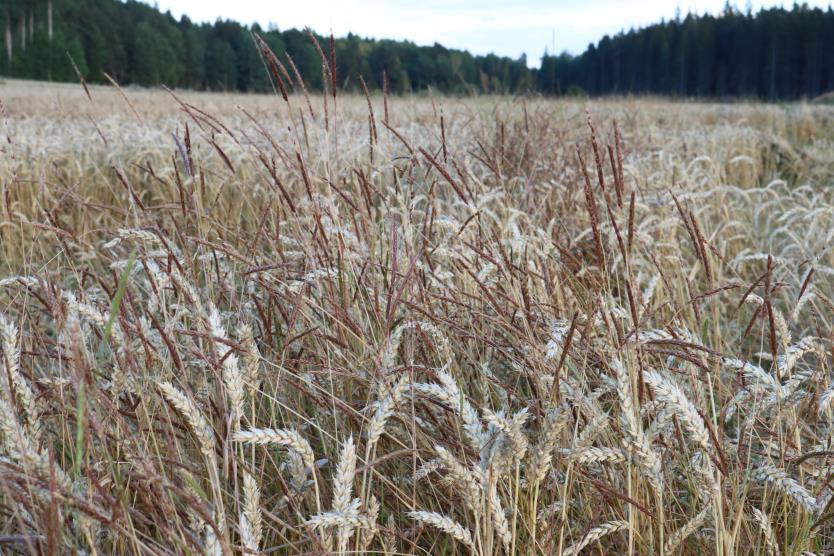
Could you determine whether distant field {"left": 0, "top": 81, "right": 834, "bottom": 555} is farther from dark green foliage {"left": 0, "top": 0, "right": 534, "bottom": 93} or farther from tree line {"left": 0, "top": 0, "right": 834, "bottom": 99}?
dark green foliage {"left": 0, "top": 0, "right": 534, "bottom": 93}

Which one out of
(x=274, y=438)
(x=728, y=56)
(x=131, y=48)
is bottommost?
(x=274, y=438)

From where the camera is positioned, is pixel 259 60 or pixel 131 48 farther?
pixel 131 48

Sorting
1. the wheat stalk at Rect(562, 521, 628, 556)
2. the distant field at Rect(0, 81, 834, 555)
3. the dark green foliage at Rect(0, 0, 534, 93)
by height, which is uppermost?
the dark green foliage at Rect(0, 0, 534, 93)

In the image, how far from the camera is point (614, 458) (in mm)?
1047

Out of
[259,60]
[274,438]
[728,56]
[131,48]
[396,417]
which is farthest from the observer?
[728,56]

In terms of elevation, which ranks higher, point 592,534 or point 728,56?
point 728,56

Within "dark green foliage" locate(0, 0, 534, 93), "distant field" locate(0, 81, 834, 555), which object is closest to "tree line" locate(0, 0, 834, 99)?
"dark green foliage" locate(0, 0, 534, 93)

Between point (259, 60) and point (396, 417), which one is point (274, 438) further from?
point (259, 60)

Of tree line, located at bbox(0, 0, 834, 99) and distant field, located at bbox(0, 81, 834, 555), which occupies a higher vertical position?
tree line, located at bbox(0, 0, 834, 99)

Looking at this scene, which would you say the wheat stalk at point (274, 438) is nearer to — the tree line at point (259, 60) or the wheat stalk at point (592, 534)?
the wheat stalk at point (592, 534)

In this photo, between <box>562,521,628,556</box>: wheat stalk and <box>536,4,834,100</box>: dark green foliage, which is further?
<box>536,4,834,100</box>: dark green foliage

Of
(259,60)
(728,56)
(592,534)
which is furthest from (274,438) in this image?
(728,56)

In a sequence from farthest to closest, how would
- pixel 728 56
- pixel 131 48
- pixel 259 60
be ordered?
pixel 728 56 < pixel 131 48 < pixel 259 60

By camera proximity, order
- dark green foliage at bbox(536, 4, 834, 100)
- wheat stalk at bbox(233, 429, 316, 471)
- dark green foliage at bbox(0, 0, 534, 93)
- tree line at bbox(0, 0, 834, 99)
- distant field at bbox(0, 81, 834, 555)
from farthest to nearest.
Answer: dark green foliage at bbox(536, 4, 834, 100) → tree line at bbox(0, 0, 834, 99) → dark green foliage at bbox(0, 0, 534, 93) → distant field at bbox(0, 81, 834, 555) → wheat stalk at bbox(233, 429, 316, 471)
